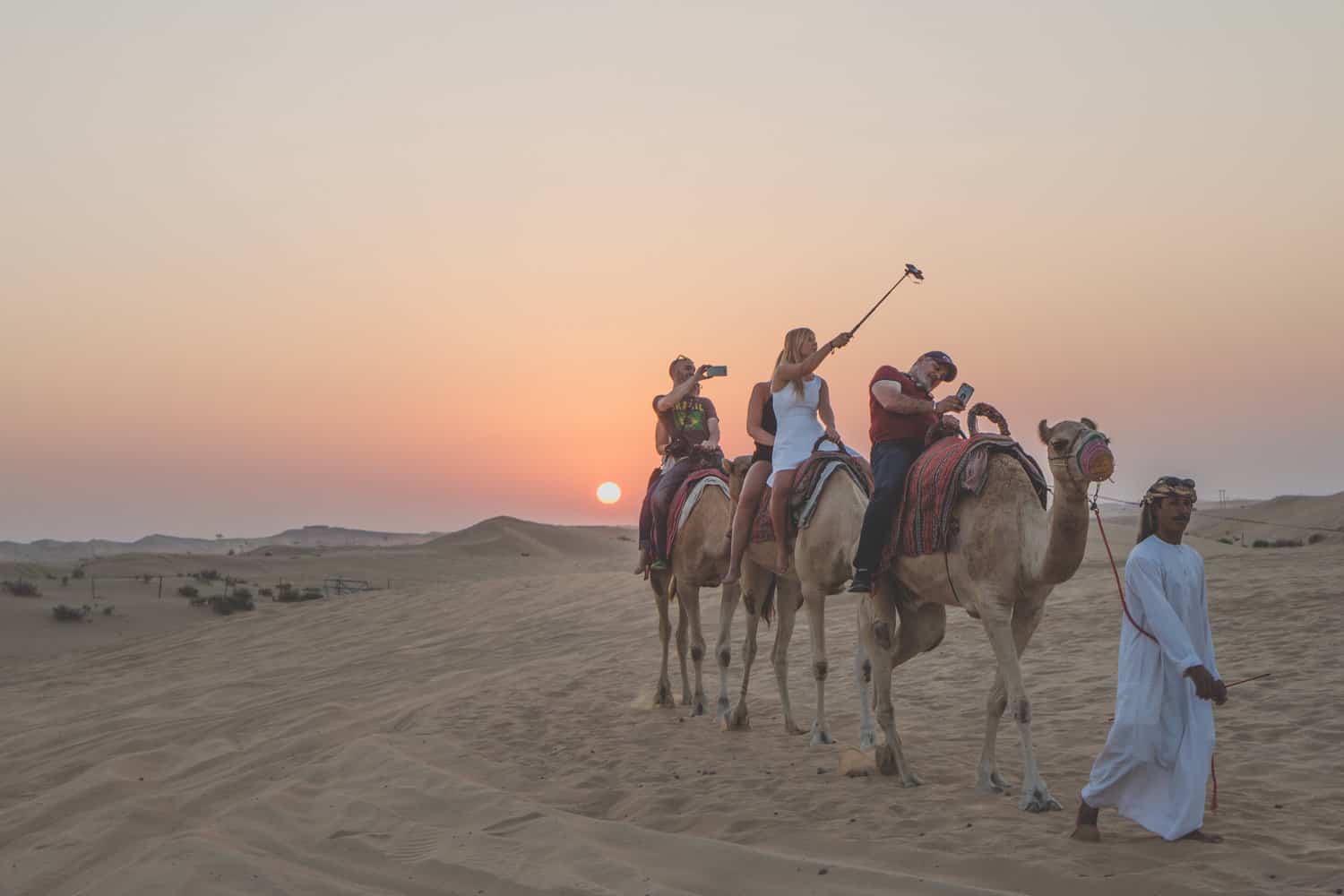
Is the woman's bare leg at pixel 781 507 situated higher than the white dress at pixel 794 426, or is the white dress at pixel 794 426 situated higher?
the white dress at pixel 794 426

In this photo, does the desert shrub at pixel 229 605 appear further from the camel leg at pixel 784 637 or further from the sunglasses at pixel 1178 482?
the sunglasses at pixel 1178 482

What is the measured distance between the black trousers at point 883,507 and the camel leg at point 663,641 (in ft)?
14.2

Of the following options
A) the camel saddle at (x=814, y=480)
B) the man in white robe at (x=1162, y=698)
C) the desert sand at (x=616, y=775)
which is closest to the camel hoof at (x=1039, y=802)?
the desert sand at (x=616, y=775)

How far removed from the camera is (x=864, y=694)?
9.05 m

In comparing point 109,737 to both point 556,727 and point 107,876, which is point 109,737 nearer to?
point 556,727

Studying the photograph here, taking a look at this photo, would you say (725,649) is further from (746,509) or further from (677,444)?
(677,444)

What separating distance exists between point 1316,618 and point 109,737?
12.9m

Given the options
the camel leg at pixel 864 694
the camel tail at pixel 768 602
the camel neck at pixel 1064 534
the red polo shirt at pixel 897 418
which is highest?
the red polo shirt at pixel 897 418

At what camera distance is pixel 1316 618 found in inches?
502

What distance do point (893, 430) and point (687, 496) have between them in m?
3.61

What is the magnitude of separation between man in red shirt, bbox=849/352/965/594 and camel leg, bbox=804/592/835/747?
1.04 meters

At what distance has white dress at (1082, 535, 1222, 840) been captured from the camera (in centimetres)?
587

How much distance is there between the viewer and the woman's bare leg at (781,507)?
378 inches

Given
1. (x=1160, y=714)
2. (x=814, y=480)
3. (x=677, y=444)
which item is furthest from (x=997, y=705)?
(x=677, y=444)
